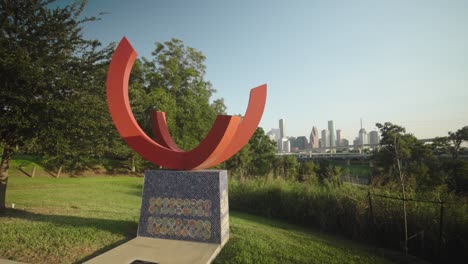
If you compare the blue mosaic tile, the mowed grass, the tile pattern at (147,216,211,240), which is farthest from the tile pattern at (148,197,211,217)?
the mowed grass

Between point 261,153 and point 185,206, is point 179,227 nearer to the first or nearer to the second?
point 185,206

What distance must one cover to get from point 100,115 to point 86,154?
166cm

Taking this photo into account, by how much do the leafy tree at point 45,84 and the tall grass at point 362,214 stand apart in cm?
654

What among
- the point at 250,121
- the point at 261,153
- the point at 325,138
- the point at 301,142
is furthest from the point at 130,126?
the point at 325,138

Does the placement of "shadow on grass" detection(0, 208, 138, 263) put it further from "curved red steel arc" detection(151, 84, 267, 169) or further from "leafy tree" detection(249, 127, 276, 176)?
"leafy tree" detection(249, 127, 276, 176)

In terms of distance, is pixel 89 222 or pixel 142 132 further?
pixel 89 222

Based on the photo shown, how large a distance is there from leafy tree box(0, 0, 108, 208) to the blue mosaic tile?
3430mm

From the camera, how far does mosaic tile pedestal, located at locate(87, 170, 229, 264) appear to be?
4645 mm

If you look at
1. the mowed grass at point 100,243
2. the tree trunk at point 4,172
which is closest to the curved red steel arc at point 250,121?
the mowed grass at point 100,243

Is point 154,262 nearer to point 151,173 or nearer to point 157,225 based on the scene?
point 157,225

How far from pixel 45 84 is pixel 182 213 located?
5.05 metres

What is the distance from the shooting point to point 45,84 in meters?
6.56

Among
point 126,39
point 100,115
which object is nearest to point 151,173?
point 126,39

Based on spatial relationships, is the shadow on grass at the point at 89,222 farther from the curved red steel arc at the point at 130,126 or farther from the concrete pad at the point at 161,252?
the curved red steel arc at the point at 130,126
